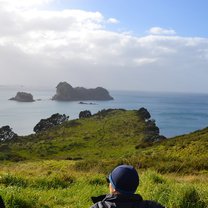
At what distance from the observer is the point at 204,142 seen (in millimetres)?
41156

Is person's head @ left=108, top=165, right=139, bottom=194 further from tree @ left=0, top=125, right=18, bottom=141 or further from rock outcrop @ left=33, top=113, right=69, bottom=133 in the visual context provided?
rock outcrop @ left=33, top=113, right=69, bottom=133

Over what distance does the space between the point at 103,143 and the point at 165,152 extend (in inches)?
1500

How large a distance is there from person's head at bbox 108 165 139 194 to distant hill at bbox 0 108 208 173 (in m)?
23.1

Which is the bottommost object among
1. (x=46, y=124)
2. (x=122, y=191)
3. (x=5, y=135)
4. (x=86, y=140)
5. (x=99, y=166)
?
(x=5, y=135)

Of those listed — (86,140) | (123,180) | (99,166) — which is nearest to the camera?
(123,180)

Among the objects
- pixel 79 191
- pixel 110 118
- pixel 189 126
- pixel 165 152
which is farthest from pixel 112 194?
pixel 189 126

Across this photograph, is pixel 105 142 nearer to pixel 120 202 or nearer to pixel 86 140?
pixel 86 140

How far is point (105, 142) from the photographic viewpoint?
257ft

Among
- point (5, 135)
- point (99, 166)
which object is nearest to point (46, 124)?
point (5, 135)

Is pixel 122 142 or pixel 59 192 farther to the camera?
pixel 122 142

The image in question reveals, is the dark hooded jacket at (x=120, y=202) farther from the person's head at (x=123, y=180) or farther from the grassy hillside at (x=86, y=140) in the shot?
the grassy hillside at (x=86, y=140)

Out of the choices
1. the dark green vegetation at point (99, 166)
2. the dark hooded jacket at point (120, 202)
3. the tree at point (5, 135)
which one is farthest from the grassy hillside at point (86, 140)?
the dark hooded jacket at point (120, 202)

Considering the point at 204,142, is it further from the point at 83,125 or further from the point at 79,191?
the point at 83,125

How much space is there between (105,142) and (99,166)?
53719mm
